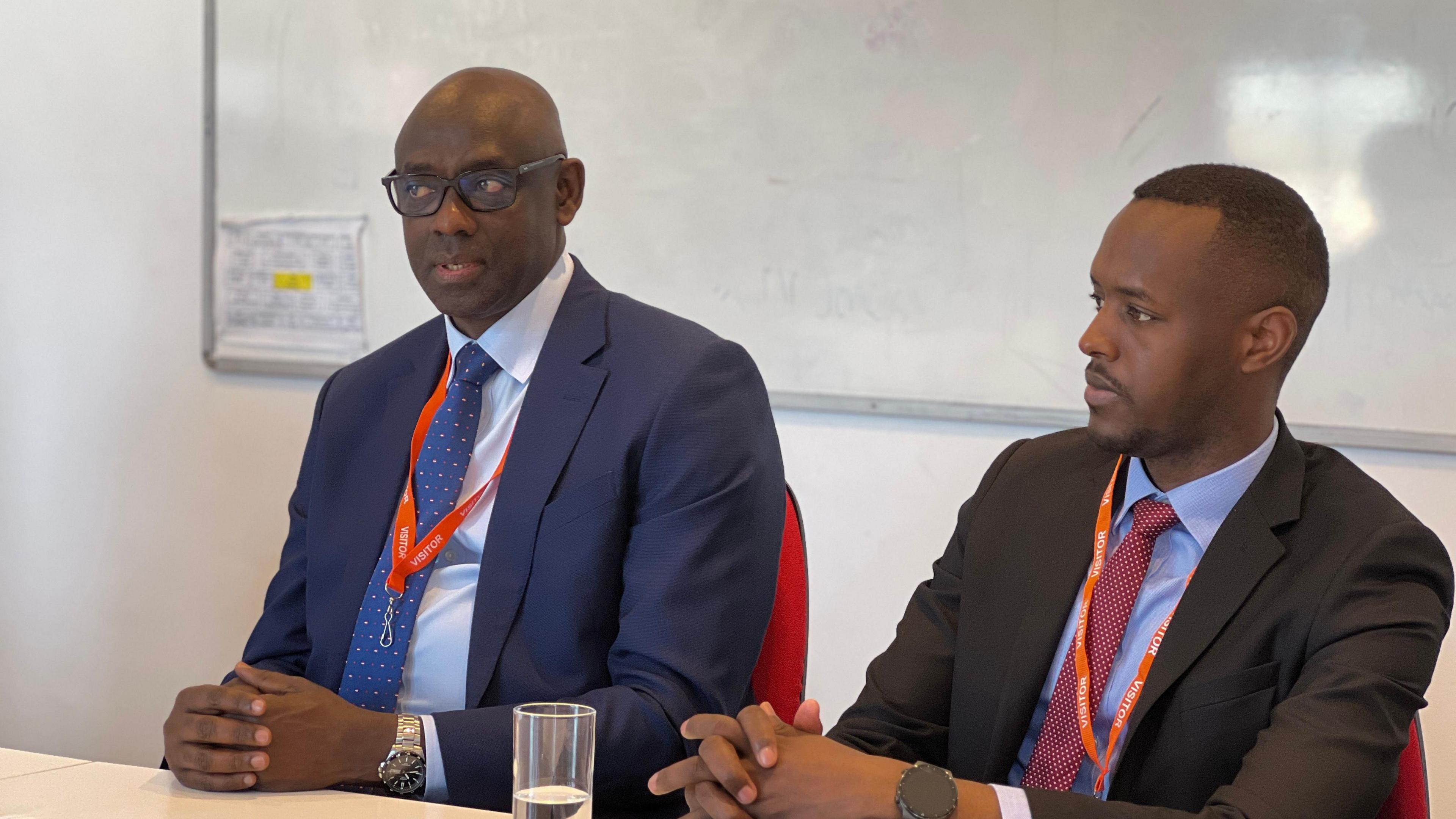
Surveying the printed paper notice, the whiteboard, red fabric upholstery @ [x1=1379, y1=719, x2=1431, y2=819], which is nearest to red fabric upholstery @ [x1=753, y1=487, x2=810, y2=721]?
red fabric upholstery @ [x1=1379, y1=719, x2=1431, y2=819]

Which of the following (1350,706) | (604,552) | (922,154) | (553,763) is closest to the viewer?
(553,763)

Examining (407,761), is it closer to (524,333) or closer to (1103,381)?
(524,333)

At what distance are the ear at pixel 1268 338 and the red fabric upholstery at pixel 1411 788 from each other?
0.44 meters

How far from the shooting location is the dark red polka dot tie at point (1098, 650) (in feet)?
5.30

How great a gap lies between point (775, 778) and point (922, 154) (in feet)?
6.56

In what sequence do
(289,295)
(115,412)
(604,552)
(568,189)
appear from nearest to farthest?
(604,552)
(568,189)
(289,295)
(115,412)

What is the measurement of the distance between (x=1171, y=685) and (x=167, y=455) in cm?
329

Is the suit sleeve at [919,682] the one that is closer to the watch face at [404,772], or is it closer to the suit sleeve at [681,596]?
the suit sleeve at [681,596]

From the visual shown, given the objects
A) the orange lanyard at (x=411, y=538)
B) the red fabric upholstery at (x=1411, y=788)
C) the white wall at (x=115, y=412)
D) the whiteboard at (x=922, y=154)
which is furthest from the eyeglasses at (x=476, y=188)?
the white wall at (x=115, y=412)

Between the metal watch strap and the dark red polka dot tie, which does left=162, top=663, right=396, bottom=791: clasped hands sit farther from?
the dark red polka dot tie

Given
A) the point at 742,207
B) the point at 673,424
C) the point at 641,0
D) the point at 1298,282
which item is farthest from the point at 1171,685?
the point at 641,0

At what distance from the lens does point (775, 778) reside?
1436mm

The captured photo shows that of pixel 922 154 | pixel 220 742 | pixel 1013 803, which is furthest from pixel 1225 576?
pixel 922 154

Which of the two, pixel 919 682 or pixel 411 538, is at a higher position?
pixel 411 538
